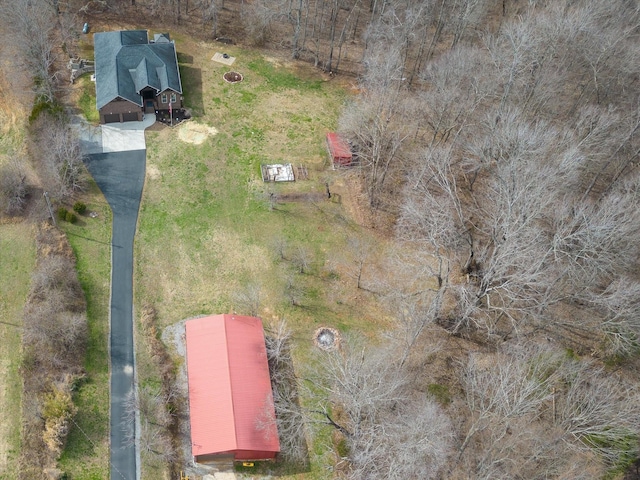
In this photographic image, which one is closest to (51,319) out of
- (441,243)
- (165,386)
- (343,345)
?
(165,386)

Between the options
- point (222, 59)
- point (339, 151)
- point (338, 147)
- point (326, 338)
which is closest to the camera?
point (326, 338)

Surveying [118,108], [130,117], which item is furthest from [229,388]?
[118,108]

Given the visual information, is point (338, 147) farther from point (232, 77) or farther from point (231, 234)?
point (232, 77)

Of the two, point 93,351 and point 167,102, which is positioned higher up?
point 167,102

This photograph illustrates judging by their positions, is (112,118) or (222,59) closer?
(112,118)

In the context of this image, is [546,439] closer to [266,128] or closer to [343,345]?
[343,345]
